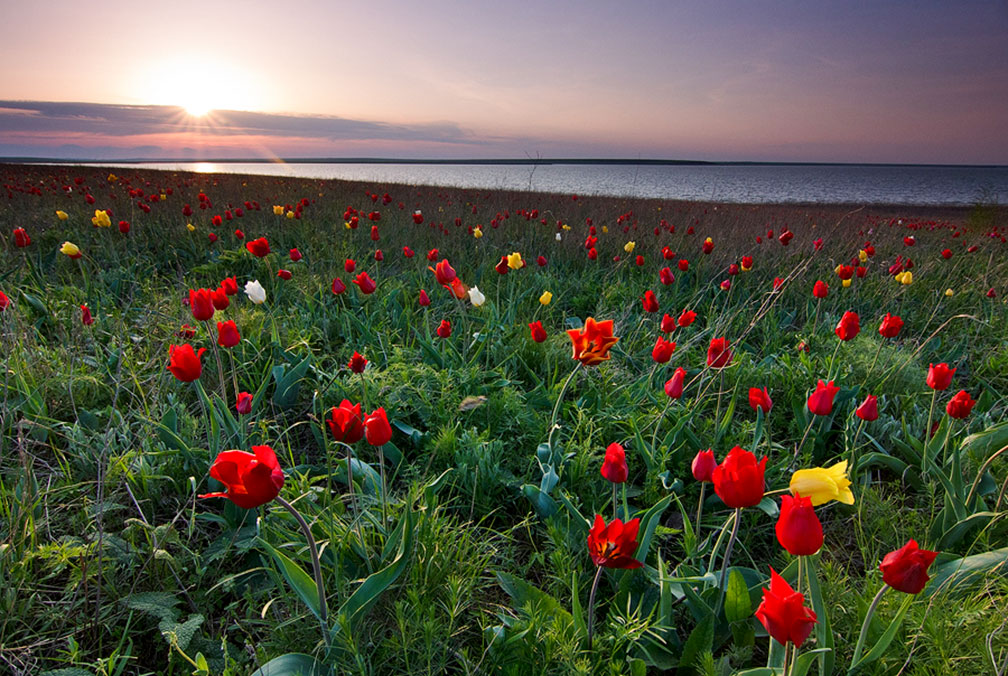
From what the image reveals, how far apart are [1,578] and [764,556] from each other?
2.40 m

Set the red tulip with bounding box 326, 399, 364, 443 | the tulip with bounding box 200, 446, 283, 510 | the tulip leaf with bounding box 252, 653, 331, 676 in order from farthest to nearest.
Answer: the red tulip with bounding box 326, 399, 364, 443 < the tulip leaf with bounding box 252, 653, 331, 676 < the tulip with bounding box 200, 446, 283, 510

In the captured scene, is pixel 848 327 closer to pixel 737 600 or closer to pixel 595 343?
pixel 595 343

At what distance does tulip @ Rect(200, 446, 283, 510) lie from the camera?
99cm

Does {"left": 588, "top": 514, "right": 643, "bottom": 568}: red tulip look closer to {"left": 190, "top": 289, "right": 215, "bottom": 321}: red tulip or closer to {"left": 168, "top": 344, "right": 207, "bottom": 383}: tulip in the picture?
{"left": 168, "top": 344, "right": 207, "bottom": 383}: tulip

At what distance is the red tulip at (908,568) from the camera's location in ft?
3.05

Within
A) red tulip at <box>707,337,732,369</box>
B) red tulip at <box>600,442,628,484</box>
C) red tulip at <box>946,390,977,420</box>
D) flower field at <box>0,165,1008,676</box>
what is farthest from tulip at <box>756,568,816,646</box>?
red tulip at <box>946,390,977,420</box>

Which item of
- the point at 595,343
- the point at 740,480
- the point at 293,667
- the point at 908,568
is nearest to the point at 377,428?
the point at 293,667

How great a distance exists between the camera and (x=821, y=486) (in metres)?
1.11

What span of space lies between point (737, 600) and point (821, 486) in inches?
19.0

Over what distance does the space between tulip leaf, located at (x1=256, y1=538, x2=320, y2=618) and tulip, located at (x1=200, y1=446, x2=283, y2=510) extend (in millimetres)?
260

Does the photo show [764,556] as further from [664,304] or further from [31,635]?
[664,304]

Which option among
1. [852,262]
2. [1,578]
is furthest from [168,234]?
[852,262]

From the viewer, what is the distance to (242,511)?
1815mm

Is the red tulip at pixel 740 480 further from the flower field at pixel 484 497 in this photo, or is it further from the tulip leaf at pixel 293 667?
the tulip leaf at pixel 293 667
